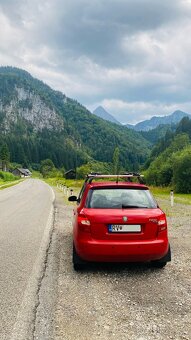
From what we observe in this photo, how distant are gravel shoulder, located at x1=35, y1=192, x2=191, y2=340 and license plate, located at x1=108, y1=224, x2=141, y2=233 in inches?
31.9

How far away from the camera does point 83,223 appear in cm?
648

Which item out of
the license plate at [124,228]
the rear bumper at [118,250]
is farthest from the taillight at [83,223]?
the license plate at [124,228]

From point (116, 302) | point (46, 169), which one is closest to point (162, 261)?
point (116, 302)

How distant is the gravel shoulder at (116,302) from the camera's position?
4086 millimetres

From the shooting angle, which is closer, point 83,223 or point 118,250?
point 118,250

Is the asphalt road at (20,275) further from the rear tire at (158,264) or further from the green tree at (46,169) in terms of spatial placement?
the green tree at (46,169)

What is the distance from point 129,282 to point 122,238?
745 millimetres

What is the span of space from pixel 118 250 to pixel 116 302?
128cm

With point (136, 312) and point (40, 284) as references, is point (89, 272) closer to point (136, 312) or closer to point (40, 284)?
point (40, 284)

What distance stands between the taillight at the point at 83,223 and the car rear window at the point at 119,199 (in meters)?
0.32

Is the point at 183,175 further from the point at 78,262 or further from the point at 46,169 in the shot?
the point at 46,169

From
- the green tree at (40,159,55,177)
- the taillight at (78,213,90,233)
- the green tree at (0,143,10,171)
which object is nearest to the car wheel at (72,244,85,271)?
the taillight at (78,213,90,233)

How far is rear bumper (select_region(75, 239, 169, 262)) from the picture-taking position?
245 inches

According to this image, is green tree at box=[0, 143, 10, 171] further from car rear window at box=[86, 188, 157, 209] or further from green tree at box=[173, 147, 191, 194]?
car rear window at box=[86, 188, 157, 209]
